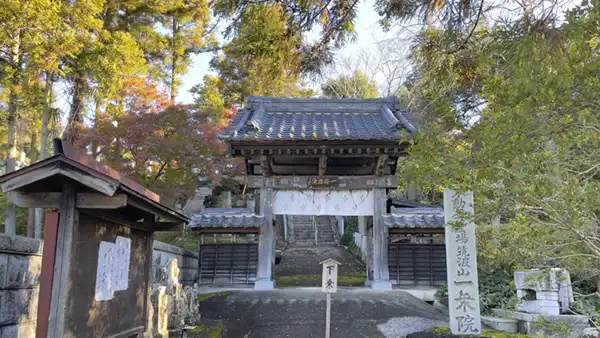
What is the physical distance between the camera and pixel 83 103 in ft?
44.2

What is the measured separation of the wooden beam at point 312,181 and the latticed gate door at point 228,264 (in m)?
1.95

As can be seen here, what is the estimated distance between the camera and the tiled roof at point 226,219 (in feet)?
37.1

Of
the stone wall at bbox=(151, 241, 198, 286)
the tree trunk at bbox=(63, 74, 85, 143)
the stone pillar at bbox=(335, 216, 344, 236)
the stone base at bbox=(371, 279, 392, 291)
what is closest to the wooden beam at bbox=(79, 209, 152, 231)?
the stone wall at bbox=(151, 241, 198, 286)

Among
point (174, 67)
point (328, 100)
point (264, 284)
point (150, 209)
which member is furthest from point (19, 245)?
point (174, 67)

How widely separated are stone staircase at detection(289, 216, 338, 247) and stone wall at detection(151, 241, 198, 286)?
11.4 meters

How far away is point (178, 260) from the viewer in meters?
10.5

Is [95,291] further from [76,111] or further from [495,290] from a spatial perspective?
[76,111]

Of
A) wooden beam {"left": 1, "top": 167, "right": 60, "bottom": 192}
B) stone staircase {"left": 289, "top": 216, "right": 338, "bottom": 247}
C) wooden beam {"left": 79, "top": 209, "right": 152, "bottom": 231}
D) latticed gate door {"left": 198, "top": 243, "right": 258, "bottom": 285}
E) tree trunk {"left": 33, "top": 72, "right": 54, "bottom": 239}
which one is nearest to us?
wooden beam {"left": 1, "top": 167, "right": 60, "bottom": 192}

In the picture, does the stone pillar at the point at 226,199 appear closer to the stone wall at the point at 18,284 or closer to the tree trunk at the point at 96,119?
the tree trunk at the point at 96,119

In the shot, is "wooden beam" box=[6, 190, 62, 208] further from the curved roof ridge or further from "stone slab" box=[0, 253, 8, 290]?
the curved roof ridge

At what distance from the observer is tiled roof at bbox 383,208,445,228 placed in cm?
1129

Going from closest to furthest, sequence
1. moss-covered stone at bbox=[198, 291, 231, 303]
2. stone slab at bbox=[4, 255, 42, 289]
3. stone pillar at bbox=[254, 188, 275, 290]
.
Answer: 1. stone slab at bbox=[4, 255, 42, 289]
2. moss-covered stone at bbox=[198, 291, 231, 303]
3. stone pillar at bbox=[254, 188, 275, 290]

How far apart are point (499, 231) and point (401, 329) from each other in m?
3.43

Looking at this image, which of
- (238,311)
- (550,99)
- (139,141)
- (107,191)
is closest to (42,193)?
(107,191)
